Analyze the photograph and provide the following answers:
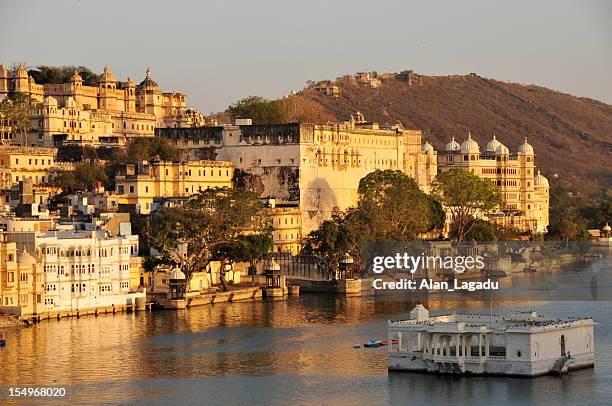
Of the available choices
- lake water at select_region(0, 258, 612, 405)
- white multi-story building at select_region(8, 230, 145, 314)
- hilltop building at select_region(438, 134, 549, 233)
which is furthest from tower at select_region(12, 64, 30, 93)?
lake water at select_region(0, 258, 612, 405)

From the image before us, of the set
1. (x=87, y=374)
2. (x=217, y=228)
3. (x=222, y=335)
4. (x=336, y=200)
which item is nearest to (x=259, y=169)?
(x=336, y=200)

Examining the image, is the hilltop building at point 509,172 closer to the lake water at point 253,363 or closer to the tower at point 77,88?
the tower at point 77,88

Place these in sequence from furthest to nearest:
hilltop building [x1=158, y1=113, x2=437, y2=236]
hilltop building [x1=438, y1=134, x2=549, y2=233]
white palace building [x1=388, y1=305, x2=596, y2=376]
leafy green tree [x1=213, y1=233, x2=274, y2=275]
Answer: hilltop building [x1=438, y1=134, x2=549, y2=233]
hilltop building [x1=158, y1=113, x2=437, y2=236]
leafy green tree [x1=213, y1=233, x2=274, y2=275]
white palace building [x1=388, y1=305, x2=596, y2=376]

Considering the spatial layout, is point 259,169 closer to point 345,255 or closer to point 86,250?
point 345,255

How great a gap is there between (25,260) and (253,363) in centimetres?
1343

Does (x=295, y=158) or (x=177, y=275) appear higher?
(x=295, y=158)

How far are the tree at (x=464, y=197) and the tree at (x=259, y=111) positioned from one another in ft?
32.5

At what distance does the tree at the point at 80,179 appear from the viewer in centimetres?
8294

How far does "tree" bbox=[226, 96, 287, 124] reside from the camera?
10038 cm

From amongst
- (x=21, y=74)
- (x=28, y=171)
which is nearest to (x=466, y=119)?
(x=21, y=74)

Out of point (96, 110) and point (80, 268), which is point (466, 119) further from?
point (80, 268)

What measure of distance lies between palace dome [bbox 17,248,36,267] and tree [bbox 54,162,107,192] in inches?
847

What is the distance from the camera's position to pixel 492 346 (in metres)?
46.0

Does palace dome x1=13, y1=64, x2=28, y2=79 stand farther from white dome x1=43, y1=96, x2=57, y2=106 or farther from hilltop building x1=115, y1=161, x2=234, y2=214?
hilltop building x1=115, y1=161, x2=234, y2=214
